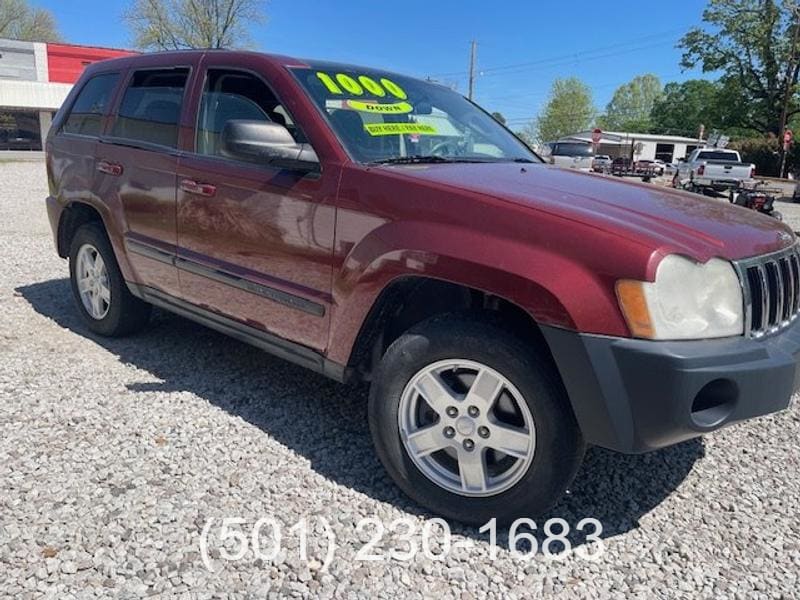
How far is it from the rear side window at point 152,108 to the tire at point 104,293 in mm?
759

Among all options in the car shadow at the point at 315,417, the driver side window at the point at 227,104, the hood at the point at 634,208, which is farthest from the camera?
the driver side window at the point at 227,104

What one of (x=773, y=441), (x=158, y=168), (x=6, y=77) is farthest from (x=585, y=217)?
(x=6, y=77)

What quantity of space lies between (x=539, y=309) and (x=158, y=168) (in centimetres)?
248

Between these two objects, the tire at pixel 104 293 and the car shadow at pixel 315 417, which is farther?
the tire at pixel 104 293

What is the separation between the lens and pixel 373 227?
105 inches

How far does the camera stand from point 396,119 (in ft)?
10.7

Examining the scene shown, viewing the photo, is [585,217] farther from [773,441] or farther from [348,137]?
[773,441]

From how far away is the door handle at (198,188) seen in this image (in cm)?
337

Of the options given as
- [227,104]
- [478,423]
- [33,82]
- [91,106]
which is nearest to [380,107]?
[227,104]

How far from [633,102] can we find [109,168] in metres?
114

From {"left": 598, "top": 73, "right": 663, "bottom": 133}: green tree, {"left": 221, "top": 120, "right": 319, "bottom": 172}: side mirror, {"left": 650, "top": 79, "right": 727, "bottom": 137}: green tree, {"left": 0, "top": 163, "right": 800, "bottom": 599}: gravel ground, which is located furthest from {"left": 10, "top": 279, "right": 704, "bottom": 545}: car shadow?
{"left": 598, "top": 73, "right": 663, "bottom": 133}: green tree

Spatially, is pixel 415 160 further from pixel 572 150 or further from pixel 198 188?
pixel 572 150

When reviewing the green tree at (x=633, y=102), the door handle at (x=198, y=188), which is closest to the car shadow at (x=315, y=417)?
the door handle at (x=198, y=188)

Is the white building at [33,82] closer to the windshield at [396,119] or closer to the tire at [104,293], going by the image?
the tire at [104,293]
